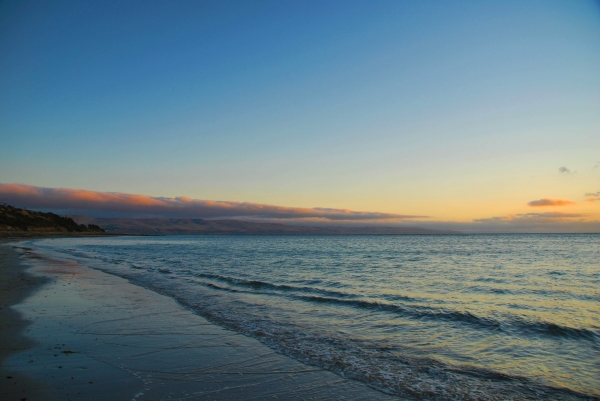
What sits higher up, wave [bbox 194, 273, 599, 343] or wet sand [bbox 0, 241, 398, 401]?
wet sand [bbox 0, 241, 398, 401]

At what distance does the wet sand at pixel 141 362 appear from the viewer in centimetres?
612

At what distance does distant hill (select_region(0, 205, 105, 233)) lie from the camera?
103 meters

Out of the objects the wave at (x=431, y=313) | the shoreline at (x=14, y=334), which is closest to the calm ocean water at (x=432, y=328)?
the wave at (x=431, y=313)

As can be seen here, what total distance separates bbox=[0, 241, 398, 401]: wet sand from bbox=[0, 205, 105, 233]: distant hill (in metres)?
111

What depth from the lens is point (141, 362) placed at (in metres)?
7.53

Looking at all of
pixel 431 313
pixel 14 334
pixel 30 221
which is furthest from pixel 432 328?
pixel 30 221

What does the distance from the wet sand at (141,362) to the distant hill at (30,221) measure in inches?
4379

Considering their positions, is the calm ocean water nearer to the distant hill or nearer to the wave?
the wave

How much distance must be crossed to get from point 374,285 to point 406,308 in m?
6.32

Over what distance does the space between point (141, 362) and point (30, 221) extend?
13734 centimetres

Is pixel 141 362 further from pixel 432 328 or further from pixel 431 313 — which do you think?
pixel 431 313

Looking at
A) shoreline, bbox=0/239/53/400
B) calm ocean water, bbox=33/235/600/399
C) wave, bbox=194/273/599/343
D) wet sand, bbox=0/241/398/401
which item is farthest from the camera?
wave, bbox=194/273/599/343

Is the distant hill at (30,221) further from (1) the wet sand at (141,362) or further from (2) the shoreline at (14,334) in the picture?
(1) the wet sand at (141,362)

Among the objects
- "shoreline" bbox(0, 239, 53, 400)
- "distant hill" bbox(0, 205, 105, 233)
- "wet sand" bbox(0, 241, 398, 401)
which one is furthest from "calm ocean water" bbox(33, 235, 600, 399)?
"distant hill" bbox(0, 205, 105, 233)
